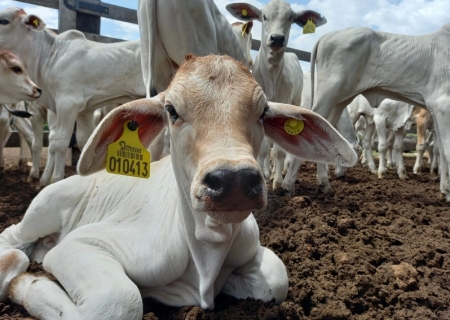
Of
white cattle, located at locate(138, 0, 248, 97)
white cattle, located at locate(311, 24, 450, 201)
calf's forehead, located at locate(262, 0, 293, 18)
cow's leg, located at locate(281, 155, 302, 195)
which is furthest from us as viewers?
calf's forehead, located at locate(262, 0, 293, 18)

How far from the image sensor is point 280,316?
2.15 metres

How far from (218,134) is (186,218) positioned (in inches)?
21.4

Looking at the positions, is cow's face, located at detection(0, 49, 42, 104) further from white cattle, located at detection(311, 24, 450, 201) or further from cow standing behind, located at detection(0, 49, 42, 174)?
white cattle, located at detection(311, 24, 450, 201)

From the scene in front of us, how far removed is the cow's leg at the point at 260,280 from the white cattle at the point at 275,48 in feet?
10.1

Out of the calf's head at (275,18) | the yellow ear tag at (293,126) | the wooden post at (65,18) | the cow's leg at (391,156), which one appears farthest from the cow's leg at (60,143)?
the cow's leg at (391,156)

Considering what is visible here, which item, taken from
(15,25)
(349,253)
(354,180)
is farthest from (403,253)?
(15,25)

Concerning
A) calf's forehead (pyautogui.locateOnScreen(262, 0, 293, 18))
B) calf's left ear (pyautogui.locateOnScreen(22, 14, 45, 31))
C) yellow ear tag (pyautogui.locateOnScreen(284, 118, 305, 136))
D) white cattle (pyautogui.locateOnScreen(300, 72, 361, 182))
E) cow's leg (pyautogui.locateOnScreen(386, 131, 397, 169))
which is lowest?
cow's leg (pyautogui.locateOnScreen(386, 131, 397, 169))

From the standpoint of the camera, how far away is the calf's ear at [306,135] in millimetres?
2215

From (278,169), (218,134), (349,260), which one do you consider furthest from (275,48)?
(218,134)

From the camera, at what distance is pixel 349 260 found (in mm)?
2861

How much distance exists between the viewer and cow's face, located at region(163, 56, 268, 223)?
5.34 feet

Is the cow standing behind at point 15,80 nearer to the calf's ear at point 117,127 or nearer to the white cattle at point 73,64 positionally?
the white cattle at point 73,64

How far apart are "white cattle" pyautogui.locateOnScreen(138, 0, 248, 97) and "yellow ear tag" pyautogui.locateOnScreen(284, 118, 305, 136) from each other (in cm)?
160

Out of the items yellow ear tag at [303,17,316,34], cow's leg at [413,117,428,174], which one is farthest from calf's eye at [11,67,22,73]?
cow's leg at [413,117,428,174]
